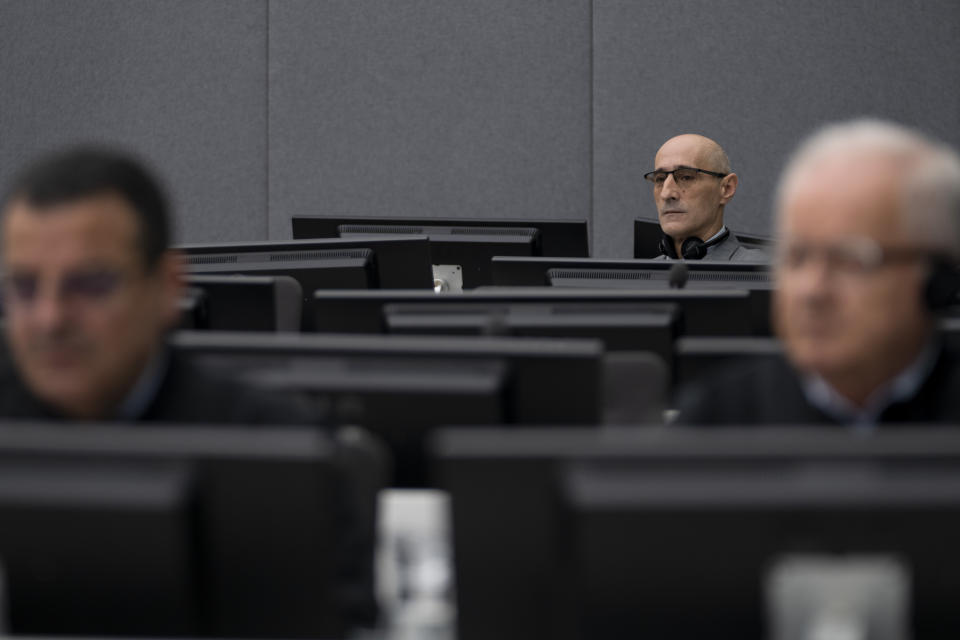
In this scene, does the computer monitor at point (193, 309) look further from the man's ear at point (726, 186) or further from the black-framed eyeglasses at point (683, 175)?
the man's ear at point (726, 186)

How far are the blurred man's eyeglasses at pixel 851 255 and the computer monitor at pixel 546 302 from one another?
0.52 m

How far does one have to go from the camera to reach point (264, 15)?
5047 millimetres

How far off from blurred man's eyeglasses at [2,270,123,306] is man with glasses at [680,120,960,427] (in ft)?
2.12

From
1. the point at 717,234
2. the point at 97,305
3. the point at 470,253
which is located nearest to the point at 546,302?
the point at 97,305

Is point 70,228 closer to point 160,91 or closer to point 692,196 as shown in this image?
point 692,196

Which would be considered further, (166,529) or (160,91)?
(160,91)

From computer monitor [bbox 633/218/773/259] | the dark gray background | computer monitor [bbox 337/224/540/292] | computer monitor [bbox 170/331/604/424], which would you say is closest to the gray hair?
computer monitor [bbox 170/331/604/424]

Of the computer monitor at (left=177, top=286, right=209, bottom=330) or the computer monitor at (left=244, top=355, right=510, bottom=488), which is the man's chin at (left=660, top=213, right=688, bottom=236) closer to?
the computer monitor at (left=177, top=286, right=209, bottom=330)

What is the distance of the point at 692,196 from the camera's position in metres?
3.58

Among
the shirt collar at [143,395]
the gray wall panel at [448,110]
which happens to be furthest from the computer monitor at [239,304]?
the gray wall panel at [448,110]

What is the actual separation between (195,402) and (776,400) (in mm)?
601

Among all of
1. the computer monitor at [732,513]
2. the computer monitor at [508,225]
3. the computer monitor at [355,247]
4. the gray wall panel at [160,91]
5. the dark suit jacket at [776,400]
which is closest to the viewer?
the computer monitor at [732,513]

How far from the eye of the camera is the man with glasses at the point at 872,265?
3.63ft

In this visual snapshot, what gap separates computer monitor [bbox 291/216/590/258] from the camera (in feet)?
9.25
